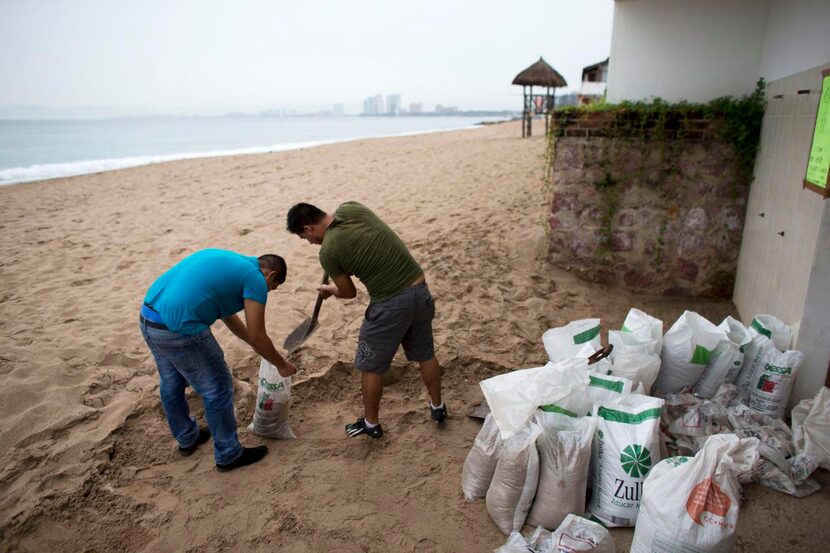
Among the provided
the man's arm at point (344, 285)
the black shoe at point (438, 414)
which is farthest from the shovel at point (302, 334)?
the black shoe at point (438, 414)

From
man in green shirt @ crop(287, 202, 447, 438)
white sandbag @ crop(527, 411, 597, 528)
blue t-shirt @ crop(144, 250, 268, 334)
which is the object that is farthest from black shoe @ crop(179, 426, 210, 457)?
white sandbag @ crop(527, 411, 597, 528)

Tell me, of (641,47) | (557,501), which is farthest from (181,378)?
(641,47)

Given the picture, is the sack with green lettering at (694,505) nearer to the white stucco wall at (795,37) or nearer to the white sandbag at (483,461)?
the white sandbag at (483,461)

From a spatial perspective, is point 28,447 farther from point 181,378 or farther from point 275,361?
point 275,361

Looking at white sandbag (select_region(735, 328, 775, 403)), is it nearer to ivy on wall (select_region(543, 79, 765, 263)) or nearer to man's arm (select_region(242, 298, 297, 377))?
ivy on wall (select_region(543, 79, 765, 263))

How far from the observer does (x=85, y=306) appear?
443cm

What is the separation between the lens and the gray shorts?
2684 millimetres

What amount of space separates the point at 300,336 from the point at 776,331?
109 inches

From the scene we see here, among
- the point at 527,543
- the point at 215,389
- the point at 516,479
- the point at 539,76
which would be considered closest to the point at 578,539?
the point at 527,543

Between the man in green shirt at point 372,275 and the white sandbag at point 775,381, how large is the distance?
1.74 m

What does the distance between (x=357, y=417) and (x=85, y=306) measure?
2867 mm

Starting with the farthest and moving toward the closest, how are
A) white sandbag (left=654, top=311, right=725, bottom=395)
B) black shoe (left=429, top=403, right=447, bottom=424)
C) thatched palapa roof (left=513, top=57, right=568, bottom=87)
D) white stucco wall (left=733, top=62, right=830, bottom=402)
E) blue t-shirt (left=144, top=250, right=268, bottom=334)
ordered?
thatched palapa roof (left=513, top=57, right=568, bottom=87)
black shoe (left=429, top=403, right=447, bottom=424)
white sandbag (left=654, top=311, right=725, bottom=395)
white stucco wall (left=733, top=62, right=830, bottom=402)
blue t-shirt (left=144, top=250, right=268, bottom=334)

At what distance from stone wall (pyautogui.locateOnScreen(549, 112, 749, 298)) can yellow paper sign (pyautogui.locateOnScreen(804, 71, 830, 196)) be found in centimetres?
155

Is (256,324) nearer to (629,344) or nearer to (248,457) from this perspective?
(248,457)
